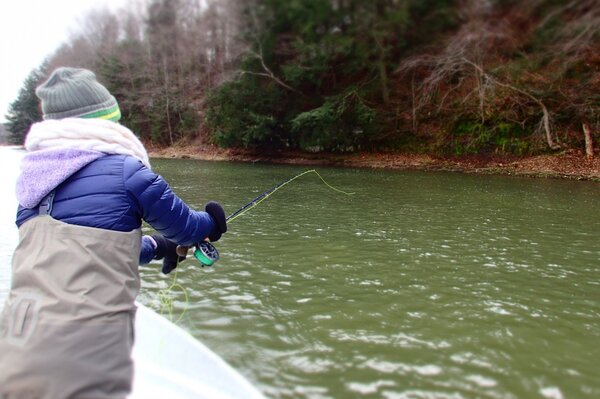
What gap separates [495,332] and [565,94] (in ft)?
64.5

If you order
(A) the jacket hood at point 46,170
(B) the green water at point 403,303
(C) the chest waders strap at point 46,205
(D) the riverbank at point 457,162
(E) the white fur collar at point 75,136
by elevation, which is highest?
(E) the white fur collar at point 75,136

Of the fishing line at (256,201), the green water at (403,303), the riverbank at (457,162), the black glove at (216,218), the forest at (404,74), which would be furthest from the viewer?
the forest at (404,74)

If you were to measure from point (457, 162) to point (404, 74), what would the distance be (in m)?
6.99

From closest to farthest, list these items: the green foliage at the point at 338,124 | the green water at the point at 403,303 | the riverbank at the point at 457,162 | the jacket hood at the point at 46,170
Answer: the jacket hood at the point at 46,170
the green water at the point at 403,303
the riverbank at the point at 457,162
the green foliage at the point at 338,124

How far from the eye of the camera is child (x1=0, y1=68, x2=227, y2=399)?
5.94 feet

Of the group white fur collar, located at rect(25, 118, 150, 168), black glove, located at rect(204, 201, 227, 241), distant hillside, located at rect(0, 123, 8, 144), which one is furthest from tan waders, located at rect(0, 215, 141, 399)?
distant hillside, located at rect(0, 123, 8, 144)

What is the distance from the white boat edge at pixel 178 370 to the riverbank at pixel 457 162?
1790cm

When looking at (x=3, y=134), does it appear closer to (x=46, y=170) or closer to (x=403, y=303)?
(x=403, y=303)

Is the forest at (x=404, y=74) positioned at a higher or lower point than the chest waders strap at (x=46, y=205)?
higher

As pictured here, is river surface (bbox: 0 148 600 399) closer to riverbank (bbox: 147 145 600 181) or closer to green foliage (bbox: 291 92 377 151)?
riverbank (bbox: 147 145 600 181)

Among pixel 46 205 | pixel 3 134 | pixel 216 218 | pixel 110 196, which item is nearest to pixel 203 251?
pixel 216 218

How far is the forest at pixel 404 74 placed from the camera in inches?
760

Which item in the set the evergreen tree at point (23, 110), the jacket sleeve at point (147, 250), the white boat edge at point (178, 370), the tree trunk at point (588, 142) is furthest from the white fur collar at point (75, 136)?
the evergreen tree at point (23, 110)

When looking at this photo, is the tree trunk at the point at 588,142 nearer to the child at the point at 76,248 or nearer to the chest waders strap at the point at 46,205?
the child at the point at 76,248
